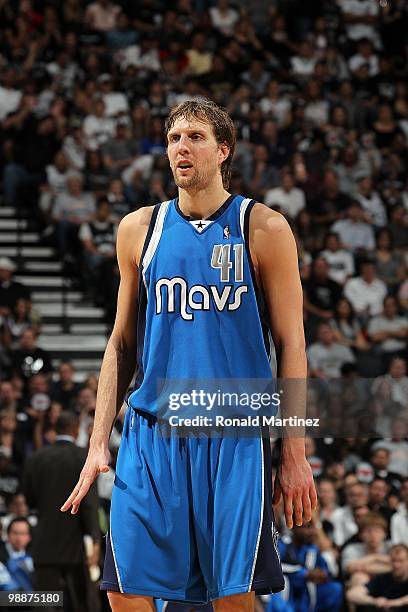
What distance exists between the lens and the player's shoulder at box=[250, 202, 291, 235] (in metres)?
3.68

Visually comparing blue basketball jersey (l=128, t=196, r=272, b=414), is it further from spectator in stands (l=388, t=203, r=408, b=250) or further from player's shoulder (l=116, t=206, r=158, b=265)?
spectator in stands (l=388, t=203, r=408, b=250)

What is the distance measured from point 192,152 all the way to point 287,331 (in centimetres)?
67

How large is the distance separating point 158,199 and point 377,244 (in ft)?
9.08

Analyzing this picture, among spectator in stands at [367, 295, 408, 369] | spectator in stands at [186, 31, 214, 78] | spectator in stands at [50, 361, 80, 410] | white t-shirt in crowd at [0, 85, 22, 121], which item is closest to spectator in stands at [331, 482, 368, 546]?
spectator in stands at [50, 361, 80, 410]

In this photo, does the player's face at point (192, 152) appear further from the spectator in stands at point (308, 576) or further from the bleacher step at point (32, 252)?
the bleacher step at point (32, 252)

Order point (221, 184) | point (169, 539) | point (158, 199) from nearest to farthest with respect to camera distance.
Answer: point (169, 539)
point (221, 184)
point (158, 199)

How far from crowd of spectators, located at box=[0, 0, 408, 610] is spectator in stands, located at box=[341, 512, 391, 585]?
0.04ft

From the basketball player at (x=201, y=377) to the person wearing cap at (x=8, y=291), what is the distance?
7.40 m

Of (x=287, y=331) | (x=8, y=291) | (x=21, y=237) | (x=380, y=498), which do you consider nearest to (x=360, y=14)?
(x=21, y=237)

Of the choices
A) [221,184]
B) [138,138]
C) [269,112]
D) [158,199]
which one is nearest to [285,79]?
[269,112]

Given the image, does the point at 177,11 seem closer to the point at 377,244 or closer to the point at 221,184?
the point at 377,244

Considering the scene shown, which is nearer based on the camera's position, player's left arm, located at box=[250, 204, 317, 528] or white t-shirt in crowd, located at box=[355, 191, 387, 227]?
player's left arm, located at box=[250, 204, 317, 528]

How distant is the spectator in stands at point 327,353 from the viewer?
37.3 ft

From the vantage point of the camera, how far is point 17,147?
13.0 meters
